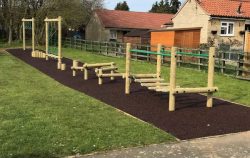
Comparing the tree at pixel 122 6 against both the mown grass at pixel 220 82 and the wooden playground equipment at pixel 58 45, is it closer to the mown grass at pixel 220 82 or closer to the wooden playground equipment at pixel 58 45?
the wooden playground equipment at pixel 58 45

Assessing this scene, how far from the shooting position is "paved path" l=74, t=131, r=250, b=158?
5727 mm

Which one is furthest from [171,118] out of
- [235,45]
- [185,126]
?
[235,45]

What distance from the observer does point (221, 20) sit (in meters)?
36.2

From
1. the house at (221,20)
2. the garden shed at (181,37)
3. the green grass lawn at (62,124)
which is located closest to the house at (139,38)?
the house at (221,20)

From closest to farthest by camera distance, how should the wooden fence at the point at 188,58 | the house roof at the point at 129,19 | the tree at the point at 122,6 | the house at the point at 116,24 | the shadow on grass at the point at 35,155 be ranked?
the shadow on grass at the point at 35,155, the wooden fence at the point at 188,58, the house at the point at 116,24, the house roof at the point at 129,19, the tree at the point at 122,6

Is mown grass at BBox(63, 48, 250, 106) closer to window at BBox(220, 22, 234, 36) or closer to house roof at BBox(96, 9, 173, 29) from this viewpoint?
window at BBox(220, 22, 234, 36)

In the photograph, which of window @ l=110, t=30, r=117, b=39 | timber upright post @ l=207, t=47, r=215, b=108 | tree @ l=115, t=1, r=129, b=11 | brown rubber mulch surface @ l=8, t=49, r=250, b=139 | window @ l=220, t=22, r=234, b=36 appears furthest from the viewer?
tree @ l=115, t=1, r=129, b=11

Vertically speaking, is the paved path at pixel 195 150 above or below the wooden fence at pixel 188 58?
below

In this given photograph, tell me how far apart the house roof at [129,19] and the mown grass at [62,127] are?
43.5 meters

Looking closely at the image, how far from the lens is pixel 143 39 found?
109ft

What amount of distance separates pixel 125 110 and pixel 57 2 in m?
32.3

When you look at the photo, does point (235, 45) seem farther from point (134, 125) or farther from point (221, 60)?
point (134, 125)

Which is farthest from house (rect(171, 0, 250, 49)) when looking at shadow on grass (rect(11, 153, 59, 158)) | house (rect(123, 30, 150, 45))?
shadow on grass (rect(11, 153, 59, 158))

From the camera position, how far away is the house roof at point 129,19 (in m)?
53.7
